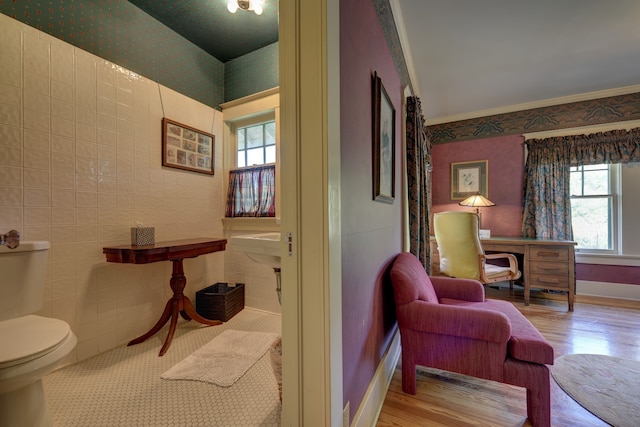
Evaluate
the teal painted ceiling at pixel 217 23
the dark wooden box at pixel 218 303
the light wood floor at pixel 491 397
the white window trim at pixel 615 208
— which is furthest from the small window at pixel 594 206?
the dark wooden box at pixel 218 303

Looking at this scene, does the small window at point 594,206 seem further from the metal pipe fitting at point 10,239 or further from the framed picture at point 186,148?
the metal pipe fitting at point 10,239

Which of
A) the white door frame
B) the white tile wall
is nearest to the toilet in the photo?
the white tile wall

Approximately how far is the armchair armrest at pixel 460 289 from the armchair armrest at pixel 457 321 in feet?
2.00

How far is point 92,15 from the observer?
192cm

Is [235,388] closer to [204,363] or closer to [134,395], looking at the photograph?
[204,363]

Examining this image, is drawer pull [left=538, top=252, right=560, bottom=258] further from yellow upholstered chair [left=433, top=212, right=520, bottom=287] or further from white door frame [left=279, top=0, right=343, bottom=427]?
white door frame [left=279, top=0, right=343, bottom=427]

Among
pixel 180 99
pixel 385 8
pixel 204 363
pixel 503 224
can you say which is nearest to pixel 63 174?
pixel 180 99

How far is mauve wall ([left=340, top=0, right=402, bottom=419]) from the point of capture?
1.05m

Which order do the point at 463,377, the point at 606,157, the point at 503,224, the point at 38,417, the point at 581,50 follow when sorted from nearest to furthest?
the point at 38,417
the point at 463,377
the point at 581,50
the point at 606,157
the point at 503,224

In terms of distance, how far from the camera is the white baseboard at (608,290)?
10.2 feet

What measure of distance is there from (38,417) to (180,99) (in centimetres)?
239

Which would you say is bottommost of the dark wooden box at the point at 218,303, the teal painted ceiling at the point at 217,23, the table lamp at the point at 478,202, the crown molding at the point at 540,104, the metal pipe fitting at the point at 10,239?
the dark wooden box at the point at 218,303

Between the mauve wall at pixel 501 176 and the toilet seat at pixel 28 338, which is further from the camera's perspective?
the mauve wall at pixel 501 176

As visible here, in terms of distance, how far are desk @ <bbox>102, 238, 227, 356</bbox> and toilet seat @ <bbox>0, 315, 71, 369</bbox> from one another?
513mm
